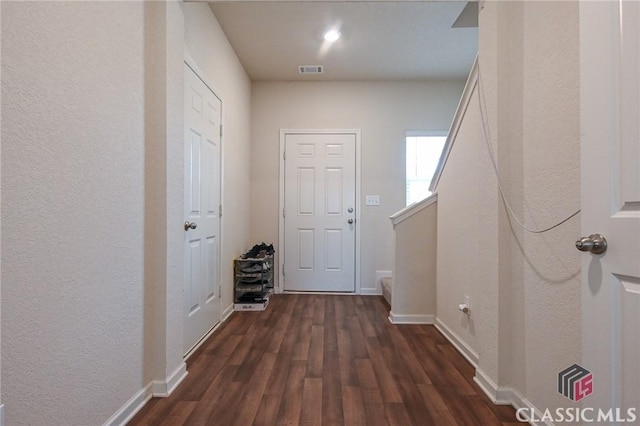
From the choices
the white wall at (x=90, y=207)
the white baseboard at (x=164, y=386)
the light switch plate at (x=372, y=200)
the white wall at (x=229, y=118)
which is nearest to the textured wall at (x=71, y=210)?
the white wall at (x=90, y=207)

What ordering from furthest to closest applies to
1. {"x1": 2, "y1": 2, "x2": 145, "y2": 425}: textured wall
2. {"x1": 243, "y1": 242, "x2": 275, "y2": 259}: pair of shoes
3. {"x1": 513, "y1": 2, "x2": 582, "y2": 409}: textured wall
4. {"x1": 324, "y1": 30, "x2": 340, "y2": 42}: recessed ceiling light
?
{"x1": 243, "y1": 242, "x2": 275, "y2": 259}: pair of shoes
{"x1": 324, "y1": 30, "x2": 340, "y2": 42}: recessed ceiling light
{"x1": 513, "y1": 2, "x2": 582, "y2": 409}: textured wall
{"x1": 2, "y1": 2, "x2": 145, "y2": 425}: textured wall

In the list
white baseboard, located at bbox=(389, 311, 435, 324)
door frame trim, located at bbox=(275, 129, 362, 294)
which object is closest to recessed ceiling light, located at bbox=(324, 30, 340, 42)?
door frame trim, located at bbox=(275, 129, 362, 294)

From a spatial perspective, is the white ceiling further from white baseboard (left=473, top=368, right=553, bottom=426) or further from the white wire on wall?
white baseboard (left=473, top=368, right=553, bottom=426)

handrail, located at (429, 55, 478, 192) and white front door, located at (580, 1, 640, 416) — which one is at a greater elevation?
handrail, located at (429, 55, 478, 192)

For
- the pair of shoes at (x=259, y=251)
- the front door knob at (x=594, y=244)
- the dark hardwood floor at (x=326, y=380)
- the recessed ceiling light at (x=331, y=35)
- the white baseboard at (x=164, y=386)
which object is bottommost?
the dark hardwood floor at (x=326, y=380)

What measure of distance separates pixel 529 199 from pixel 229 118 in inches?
106

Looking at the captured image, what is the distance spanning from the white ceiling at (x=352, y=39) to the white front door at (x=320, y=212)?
0.83 meters

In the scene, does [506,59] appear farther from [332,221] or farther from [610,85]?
[332,221]

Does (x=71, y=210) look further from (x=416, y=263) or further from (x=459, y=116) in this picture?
(x=416, y=263)

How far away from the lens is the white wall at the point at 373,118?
3.87m

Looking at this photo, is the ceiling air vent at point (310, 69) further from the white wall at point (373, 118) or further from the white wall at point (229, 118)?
the white wall at point (229, 118)

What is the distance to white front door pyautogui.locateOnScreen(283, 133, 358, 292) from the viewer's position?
12.6 ft

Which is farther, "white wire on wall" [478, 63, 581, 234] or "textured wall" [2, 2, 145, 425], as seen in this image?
"white wire on wall" [478, 63, 581, 234]

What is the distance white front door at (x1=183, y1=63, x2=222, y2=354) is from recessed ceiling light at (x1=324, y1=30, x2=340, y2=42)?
1.23 meters
